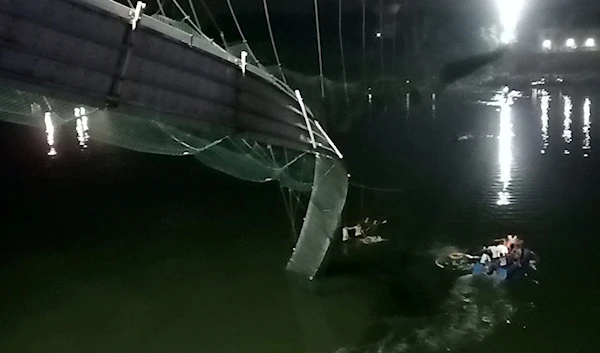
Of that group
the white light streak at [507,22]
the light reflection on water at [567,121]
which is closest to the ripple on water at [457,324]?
the light reflection on water at [567,121]

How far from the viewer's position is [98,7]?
6.80 m

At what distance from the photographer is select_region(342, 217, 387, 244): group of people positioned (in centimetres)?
1519

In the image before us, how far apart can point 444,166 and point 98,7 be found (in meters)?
20.4

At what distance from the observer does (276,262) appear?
14.5m

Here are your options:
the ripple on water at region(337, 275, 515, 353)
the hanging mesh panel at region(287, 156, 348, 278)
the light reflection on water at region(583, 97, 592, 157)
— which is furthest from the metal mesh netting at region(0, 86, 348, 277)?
the light reflection on water at region(583, 97, 592, 157)

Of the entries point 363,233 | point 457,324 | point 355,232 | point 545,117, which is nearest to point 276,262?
point 355,232

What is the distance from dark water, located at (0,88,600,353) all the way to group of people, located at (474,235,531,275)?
15.6 inches

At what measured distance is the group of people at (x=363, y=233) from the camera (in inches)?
598

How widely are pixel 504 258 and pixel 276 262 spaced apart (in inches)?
185

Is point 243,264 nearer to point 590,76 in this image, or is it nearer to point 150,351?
point 150,351

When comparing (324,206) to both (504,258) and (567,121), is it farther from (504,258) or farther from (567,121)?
(567,121)

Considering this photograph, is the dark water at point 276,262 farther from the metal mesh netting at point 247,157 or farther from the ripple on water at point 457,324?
the metal mesh netting at point 247,157

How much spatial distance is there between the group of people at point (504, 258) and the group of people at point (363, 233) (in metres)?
2.65

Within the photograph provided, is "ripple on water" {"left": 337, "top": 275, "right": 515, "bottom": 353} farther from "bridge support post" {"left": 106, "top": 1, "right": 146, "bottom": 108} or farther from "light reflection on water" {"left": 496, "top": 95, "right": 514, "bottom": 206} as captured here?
"light reflection on water" {"left": 496, "top": 95, "right": 514, "bottom": 206}
